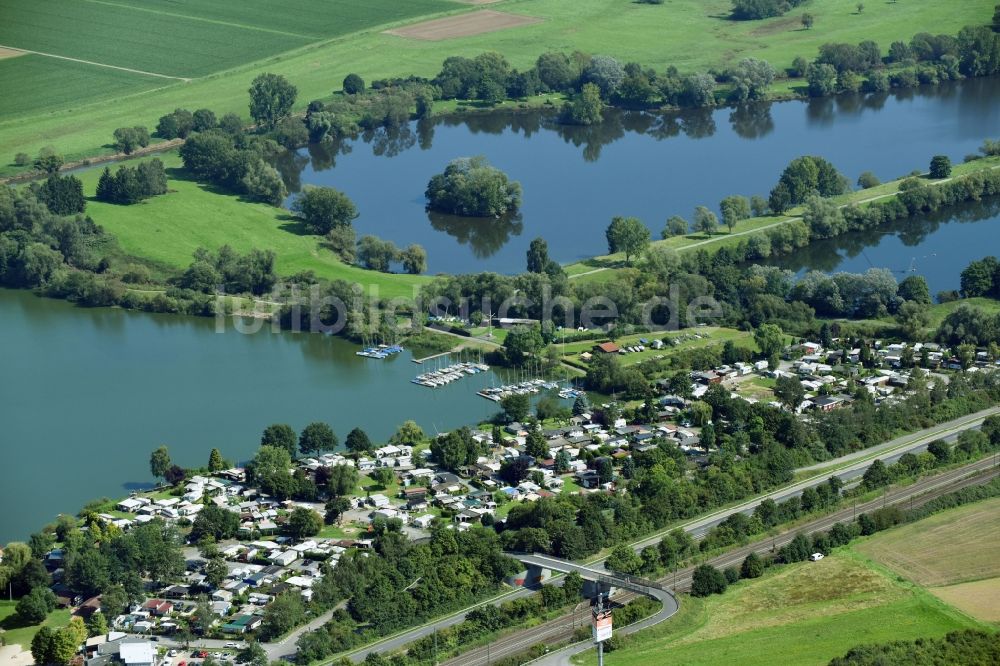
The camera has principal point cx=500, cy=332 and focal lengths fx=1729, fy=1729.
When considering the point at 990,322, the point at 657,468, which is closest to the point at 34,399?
the point at 657,468

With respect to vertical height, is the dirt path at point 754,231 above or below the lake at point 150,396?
above

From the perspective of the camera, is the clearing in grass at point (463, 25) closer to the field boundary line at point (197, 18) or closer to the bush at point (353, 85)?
the field boundary line at point (197, 18)

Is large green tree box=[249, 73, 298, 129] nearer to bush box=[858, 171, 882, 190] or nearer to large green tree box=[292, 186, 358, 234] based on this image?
large green tree box=[292, 186, 358, 234]

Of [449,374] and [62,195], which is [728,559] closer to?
[449,374]

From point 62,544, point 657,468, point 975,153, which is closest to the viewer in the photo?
point 62,544

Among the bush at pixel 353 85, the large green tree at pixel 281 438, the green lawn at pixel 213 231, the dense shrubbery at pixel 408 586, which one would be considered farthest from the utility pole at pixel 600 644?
the bush at pixel 353 85

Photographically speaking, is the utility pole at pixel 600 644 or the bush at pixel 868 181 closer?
the utility pole at pixel 600 644

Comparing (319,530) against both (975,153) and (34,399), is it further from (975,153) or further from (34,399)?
(975,153)
